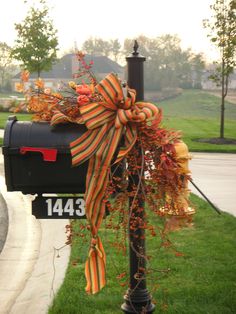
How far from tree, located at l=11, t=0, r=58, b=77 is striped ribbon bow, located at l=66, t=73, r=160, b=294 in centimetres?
2220

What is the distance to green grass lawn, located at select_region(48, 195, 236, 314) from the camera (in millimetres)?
4242

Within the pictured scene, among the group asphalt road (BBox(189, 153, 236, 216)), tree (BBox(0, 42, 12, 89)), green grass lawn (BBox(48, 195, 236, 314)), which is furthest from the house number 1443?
tree (BBox(0, 42, 12, 89))

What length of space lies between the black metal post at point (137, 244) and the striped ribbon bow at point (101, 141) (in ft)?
0.51

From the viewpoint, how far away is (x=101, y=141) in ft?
8.18

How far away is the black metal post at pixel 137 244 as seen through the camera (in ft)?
8.77

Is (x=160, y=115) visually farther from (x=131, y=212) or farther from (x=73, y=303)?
(x=73, y=303)

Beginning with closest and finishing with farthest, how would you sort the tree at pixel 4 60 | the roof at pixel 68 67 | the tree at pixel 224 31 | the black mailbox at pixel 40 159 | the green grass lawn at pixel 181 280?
the black mailbox at pixel 40 159
the green grass lawn at pixel 181 280
the tree at pixel 224 31
the tree at pixel 4 60
the roof at pixel 68 67

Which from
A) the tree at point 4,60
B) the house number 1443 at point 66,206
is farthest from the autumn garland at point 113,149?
the tree at point 4,60

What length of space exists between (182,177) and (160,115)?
0.34 m

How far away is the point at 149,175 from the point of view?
2652 mm

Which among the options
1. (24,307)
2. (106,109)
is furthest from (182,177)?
(24,307)

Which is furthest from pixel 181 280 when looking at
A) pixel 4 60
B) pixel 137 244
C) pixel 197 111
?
pixel 4 60

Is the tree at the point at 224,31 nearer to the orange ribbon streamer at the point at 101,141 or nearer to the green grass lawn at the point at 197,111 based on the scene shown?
the green grass lawn at the point at 197,111

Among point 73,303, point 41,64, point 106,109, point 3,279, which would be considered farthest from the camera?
point 41,64
